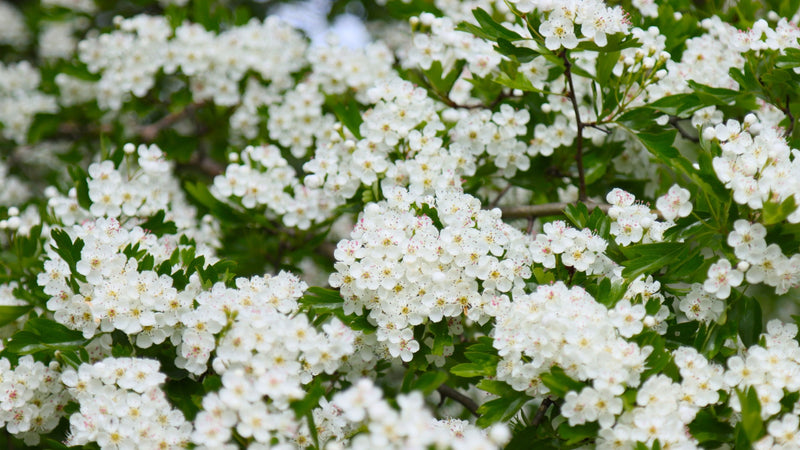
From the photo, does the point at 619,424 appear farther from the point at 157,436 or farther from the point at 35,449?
the point at 35,449

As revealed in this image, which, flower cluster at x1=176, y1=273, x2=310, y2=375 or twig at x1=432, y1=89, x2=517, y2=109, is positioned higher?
→ twig at x1=432, y1=89, x2=517, y2=109

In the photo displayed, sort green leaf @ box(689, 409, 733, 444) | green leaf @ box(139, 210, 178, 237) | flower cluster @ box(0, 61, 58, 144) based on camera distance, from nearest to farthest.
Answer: green leaf @ box(689, 409, 733, 444), green leaf @ box(139, 210, 178, 237), flower cluster @ box(0, 61, 58, 144)

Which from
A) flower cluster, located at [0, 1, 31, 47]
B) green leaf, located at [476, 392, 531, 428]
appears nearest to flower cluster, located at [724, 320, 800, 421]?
green leaf, located at [476, 392, 531, 428]

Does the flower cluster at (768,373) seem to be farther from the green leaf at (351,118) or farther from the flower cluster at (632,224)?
the green leaf at (351,118)

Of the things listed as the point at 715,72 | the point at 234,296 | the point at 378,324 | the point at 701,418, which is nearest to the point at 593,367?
the point at 701,418

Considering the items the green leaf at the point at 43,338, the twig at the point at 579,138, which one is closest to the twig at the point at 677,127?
the twig at the point at 579,138

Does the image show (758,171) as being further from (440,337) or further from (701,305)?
(440,337)

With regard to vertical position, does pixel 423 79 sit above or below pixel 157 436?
above

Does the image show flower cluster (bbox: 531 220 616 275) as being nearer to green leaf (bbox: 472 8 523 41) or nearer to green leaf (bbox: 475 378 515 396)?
green leaf (bbox: 475 378 515 396)
